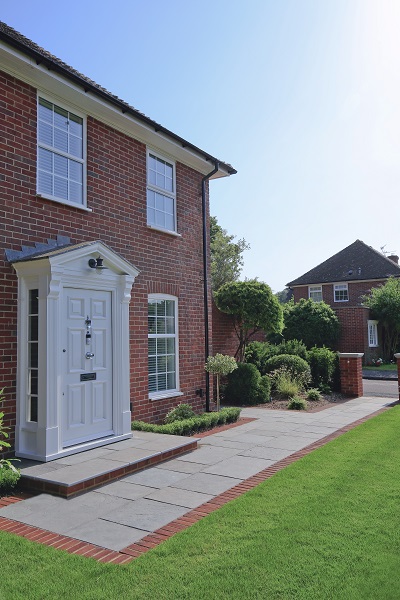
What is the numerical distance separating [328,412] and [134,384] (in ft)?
16.4

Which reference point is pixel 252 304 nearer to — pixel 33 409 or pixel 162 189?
pixel 162 189

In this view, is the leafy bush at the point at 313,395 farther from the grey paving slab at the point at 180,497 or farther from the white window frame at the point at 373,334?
the white window frame at the point at 373,334

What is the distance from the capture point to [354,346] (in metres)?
24.9

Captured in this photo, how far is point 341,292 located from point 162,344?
25.7m

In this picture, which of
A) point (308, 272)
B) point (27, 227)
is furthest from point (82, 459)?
point (308, 272)

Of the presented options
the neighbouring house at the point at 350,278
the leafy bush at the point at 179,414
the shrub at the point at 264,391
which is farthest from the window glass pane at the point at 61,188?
the neighbouring house at the point at 350,278

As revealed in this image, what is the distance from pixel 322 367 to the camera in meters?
14.2

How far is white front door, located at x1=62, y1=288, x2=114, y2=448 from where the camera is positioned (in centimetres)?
647

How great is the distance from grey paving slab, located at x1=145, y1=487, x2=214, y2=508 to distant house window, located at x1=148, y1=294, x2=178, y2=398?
3806mm

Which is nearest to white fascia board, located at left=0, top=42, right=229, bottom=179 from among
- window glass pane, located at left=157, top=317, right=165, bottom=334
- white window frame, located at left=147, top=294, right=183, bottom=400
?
white window frame, located at left=147, top=294, right=183, bottom=400

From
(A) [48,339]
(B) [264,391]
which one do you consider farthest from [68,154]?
(B) [264,391]

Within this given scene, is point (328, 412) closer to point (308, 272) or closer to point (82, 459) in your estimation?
point (82, 459)

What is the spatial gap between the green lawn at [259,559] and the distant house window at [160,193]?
6110 mm

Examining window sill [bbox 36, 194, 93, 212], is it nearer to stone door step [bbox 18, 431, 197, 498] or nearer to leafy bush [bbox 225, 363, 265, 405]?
stone door step [bbox 18, 431, 197, 498]
